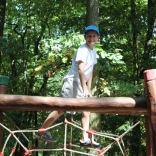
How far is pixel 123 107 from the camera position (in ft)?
5.46

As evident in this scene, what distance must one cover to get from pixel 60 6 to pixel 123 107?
5321 millimetres

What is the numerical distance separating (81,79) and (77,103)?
0.82 metres

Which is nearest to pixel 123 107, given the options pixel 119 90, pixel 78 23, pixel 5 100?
pixel 5 100

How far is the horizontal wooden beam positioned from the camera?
1661 millimetres

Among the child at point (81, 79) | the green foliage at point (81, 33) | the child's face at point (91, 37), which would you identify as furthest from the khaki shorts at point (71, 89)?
the green foliage at point (81, 33)

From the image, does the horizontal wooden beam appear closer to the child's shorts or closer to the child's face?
the child's shorts

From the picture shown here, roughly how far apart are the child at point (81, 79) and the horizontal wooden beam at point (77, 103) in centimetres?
80

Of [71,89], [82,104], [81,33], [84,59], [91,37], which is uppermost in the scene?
[81,33]

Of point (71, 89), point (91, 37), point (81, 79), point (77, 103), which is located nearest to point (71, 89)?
point (71, 89)

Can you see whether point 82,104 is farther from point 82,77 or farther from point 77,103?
point 82,77

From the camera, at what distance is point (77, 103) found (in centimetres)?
168

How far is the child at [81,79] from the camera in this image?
Answer: 8.23ft

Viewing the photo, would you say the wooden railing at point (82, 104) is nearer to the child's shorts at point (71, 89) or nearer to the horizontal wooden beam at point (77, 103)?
the horizontal wooden beam at point (77, 103)

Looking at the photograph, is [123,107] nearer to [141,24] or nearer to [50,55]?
[50,55]
